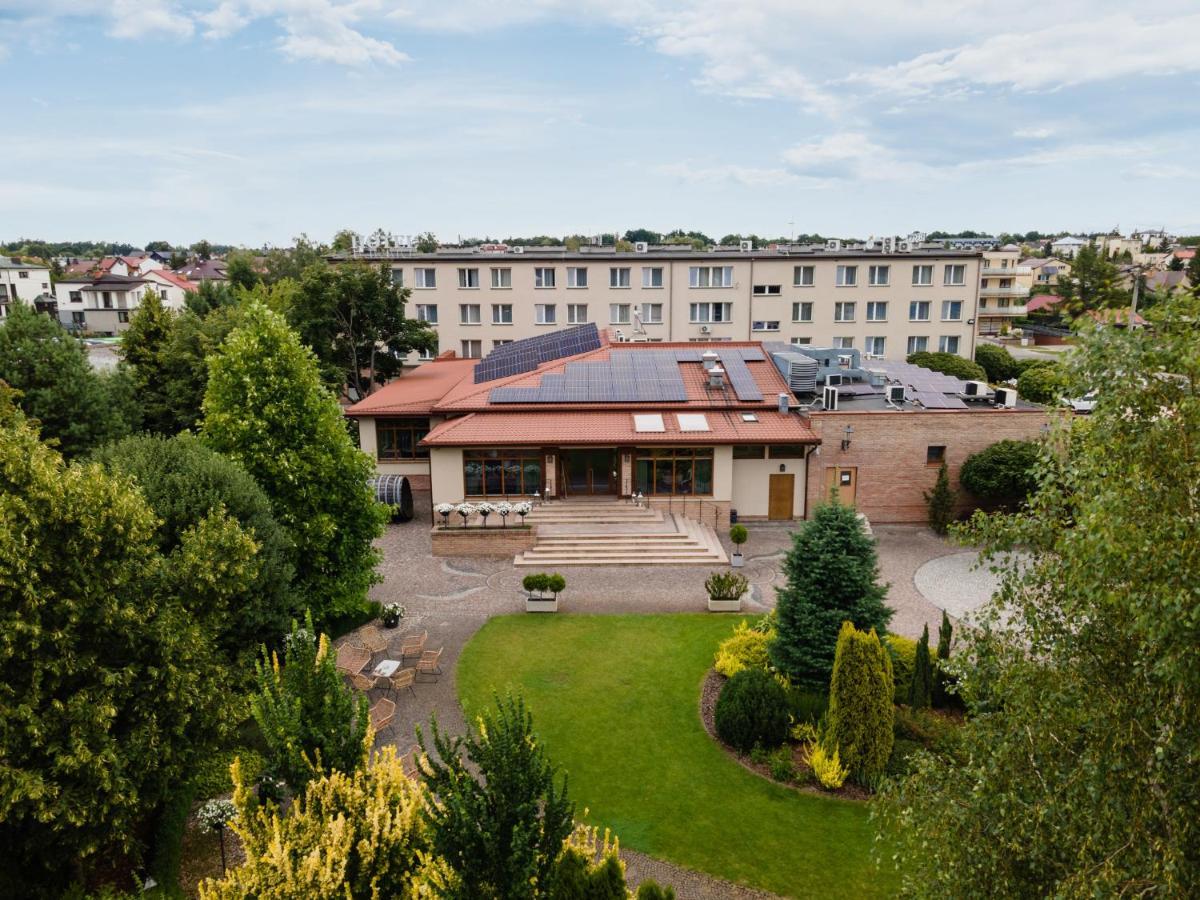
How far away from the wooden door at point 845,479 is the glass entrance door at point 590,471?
828 cm

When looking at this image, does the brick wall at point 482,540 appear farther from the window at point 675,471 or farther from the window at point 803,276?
the window at point 803,276

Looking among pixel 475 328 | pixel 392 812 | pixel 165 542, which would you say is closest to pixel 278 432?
A: pixel 165 542

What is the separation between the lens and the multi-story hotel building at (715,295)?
4941 centimetres

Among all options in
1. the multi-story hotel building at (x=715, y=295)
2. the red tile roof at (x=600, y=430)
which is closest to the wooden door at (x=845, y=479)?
the red tile roof at (x=600, y=430)

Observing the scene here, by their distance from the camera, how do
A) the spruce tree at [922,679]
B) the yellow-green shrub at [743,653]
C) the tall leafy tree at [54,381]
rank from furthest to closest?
1. the tall leafy tree at [54,381]
2. the yellow-green shrub at [743,653]
3. the spruce tree at [922,679]

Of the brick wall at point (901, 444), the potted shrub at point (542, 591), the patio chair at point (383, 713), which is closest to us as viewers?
the patio chair at point (383, 713)

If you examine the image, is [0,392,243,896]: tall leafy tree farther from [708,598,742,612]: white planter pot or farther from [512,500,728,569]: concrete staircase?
[512,500,728,569]: concrete staircase

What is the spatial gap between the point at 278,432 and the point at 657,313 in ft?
110

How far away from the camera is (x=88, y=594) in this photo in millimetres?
10969

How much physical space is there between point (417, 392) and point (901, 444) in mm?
21003

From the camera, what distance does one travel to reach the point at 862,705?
47.8 ft

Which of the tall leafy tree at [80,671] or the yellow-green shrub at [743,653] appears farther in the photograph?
the yellow-green shrub at [743,653]

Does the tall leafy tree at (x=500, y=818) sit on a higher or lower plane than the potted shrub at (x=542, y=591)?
higher

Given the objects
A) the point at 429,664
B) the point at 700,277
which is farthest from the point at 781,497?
the point at 700,277
